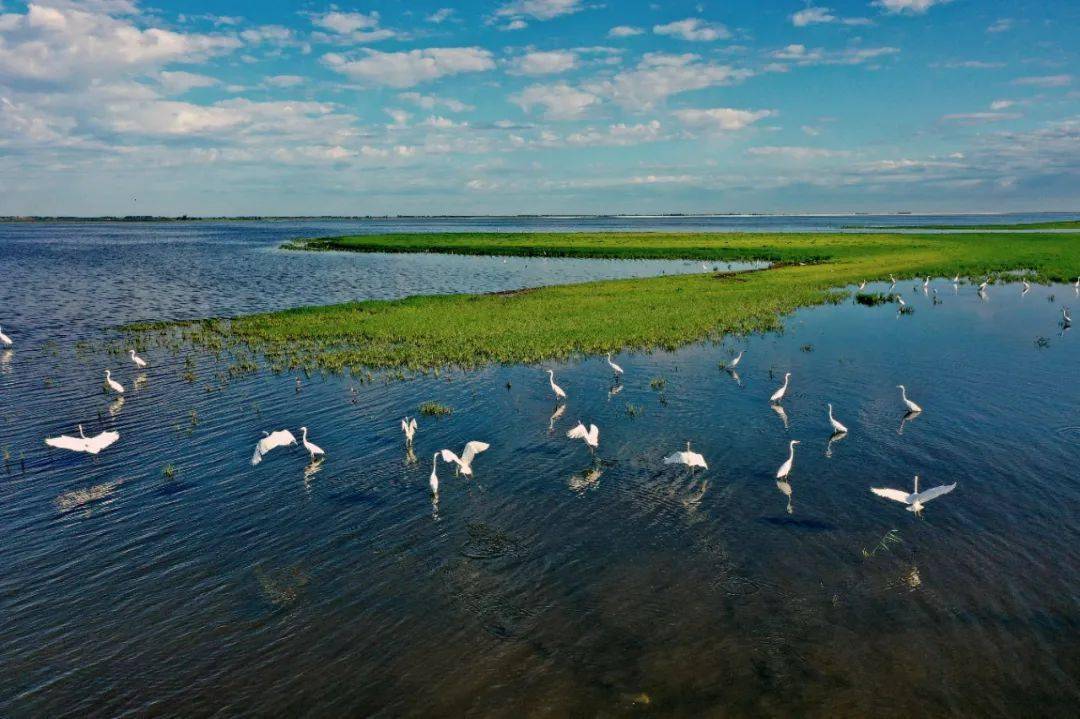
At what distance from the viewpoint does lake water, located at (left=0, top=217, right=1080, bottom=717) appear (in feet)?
28.3

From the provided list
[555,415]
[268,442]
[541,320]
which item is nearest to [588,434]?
[555,415]

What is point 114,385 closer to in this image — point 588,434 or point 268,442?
point 268,442

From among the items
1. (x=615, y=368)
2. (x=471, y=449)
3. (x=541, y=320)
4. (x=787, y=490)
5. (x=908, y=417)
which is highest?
(x=541, y=320)

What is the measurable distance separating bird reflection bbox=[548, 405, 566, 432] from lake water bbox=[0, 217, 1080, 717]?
166 millimetres

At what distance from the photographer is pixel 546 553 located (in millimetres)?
11664

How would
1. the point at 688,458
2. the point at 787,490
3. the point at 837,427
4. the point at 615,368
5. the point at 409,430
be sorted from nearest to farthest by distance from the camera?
the point at 787,490
the point at 688,458
the point at 409,430
the point at 837,427
the point at 615,368

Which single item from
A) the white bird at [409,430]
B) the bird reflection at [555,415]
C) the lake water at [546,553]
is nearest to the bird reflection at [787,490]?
the lake water at [546,553]

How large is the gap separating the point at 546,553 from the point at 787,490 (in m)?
5.50

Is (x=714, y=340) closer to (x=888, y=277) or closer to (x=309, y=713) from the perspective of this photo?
(x=309, y=713)

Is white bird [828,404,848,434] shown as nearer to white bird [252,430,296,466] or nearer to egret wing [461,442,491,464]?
egret wing [461,442,491,464]

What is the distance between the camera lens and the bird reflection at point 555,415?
59.5ft

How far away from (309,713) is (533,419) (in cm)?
1115

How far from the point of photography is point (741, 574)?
10891 mm

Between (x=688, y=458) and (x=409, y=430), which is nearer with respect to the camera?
(x=688, y=458)
